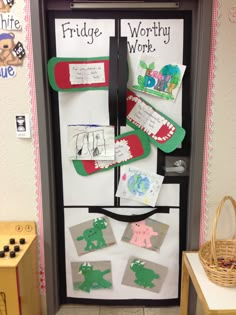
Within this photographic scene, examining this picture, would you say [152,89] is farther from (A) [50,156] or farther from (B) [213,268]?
(B) [213,268]

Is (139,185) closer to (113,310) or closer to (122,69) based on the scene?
(122,69)

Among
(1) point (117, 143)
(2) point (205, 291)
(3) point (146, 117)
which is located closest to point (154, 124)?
(3) point (146, 117)

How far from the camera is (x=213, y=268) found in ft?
5.22

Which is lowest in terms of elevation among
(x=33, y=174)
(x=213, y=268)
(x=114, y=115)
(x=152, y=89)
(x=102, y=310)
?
(x=102, y=310)

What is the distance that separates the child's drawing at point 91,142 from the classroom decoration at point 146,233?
0.44 metres

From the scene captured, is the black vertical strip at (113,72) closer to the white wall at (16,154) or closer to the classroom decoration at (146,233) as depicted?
the white wall at (16,154)

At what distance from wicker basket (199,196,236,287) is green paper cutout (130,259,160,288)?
0.43 m

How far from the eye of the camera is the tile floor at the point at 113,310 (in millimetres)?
2043

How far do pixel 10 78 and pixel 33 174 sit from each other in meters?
0.53

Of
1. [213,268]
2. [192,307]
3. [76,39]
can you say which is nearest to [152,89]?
[76,39]

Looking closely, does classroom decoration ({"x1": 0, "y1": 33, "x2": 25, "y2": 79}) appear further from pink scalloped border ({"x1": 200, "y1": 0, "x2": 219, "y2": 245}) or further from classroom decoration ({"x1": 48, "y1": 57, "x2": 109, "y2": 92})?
pink scalloped border ({"x1": 200, "y1": 0, "x2": 219, "y2": 245})

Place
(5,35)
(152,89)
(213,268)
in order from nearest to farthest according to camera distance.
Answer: (213,268) → (5,35) → (152,89)

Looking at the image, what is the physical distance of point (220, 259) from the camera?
176 centimetres

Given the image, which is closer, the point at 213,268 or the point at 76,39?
the point at 213,268
